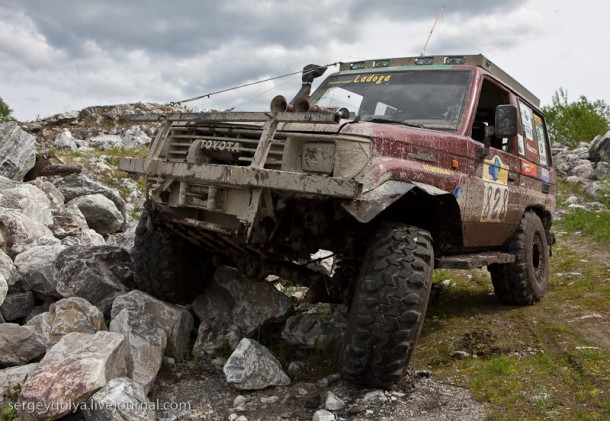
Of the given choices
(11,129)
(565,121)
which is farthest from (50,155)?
(565,121)

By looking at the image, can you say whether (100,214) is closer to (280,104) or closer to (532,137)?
(280,104)

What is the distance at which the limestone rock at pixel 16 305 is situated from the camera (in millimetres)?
4770

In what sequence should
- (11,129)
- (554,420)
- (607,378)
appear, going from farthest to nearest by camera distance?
(11,129) < (607,378) < (554,420)

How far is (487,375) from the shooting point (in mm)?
3949

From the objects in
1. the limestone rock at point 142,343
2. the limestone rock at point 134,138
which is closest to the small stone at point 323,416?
the limestone rock at point 142,343

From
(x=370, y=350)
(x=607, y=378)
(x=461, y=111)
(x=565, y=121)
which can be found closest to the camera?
(x=370, y=350)

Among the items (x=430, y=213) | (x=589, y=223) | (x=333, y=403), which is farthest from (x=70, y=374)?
(x=589, y=223)

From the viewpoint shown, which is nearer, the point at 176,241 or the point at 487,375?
the point at 487,375

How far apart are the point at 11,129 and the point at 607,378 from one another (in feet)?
24.5

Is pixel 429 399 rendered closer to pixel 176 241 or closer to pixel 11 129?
pixel 176 241

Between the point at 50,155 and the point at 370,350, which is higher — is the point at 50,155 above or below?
above

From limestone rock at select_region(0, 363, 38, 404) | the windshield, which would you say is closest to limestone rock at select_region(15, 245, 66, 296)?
limestone rock at select_region(0, 363, 38, 404)

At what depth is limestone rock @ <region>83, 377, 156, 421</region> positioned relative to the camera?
3.06 m

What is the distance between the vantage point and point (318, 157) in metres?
3.70
